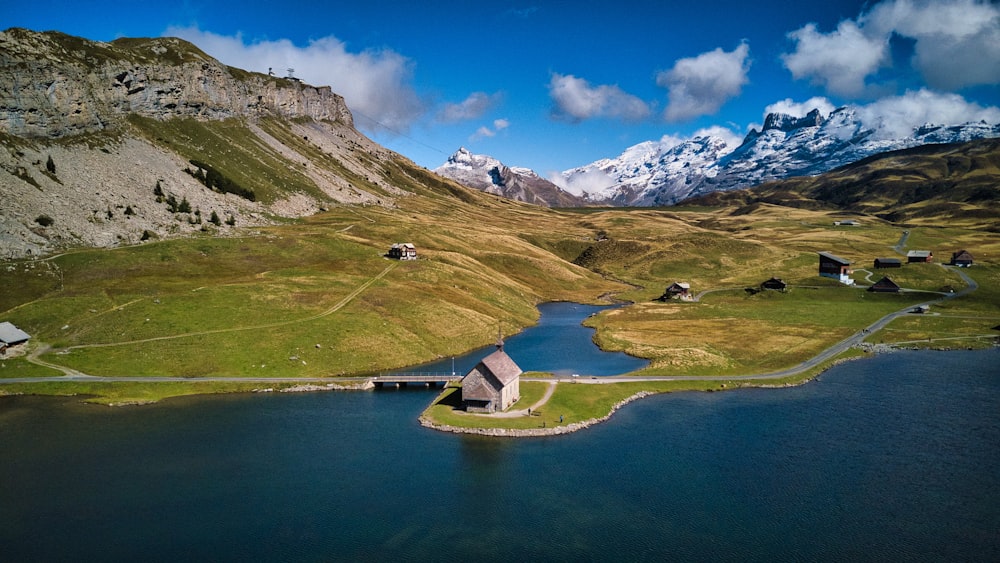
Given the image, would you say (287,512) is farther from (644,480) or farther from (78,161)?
(78,161)

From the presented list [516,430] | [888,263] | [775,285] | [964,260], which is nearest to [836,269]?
[775,285]

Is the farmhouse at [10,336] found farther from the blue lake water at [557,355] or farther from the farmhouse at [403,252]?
the farmhouse at [403,252]

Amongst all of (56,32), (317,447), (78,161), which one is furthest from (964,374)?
(56,32)

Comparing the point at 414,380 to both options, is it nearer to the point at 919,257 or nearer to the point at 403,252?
the point at 403,252

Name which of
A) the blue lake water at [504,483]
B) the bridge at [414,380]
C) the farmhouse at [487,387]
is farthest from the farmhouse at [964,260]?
the farmhouse at [487,387]

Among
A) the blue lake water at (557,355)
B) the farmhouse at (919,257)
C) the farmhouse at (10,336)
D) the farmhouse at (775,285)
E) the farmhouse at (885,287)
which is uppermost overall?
the farmhouse at (919,257)
